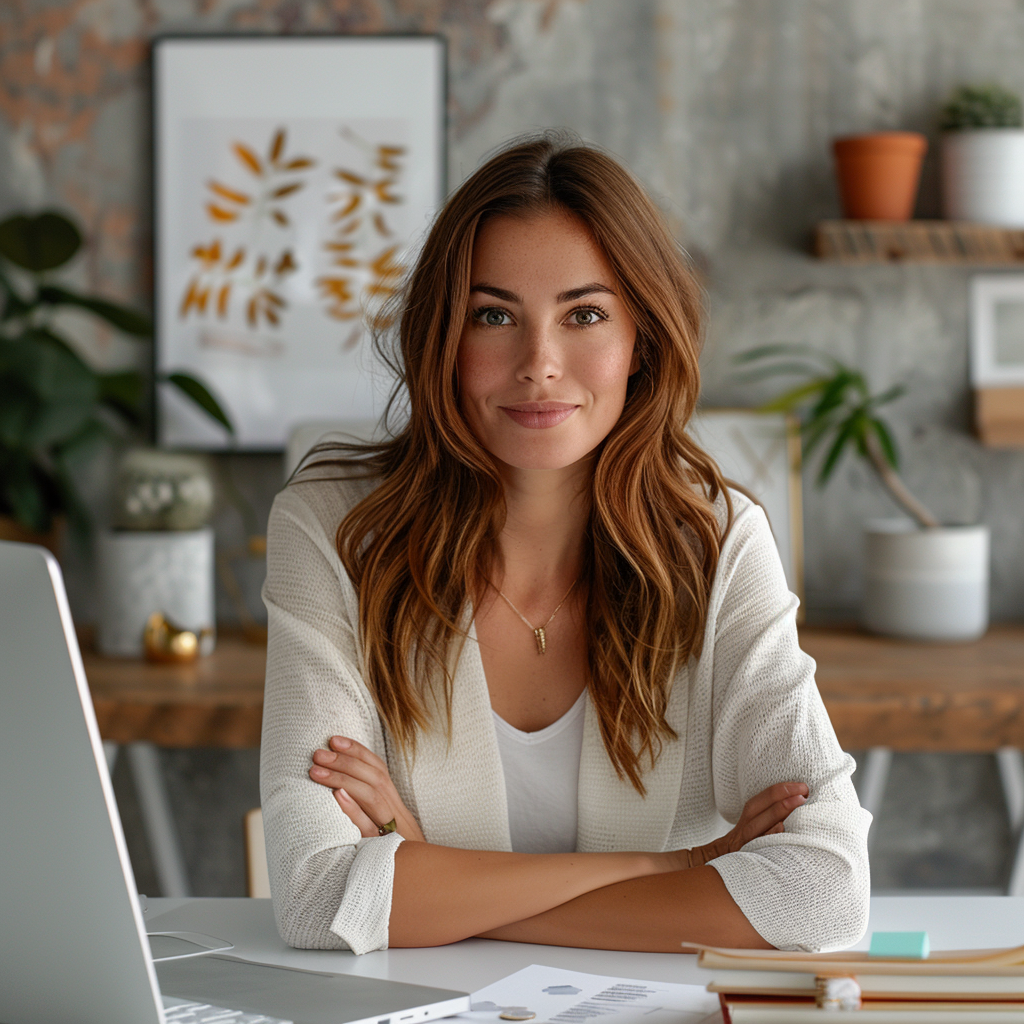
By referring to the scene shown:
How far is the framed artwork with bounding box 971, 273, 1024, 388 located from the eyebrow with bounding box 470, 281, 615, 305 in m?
1.58

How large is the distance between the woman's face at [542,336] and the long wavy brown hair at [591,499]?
20mm

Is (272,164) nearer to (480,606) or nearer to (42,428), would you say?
(42,428)

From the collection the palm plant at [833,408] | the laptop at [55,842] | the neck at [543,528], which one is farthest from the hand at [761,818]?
the palm plant at [833,408]

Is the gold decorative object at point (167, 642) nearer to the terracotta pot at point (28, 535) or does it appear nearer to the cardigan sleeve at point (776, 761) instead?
the terracotta pot at point (28, 535)

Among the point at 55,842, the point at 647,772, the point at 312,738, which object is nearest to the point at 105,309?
the point at 312,738

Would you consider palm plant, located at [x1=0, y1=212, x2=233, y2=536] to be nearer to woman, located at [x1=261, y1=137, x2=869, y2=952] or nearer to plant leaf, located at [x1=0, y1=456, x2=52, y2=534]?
plant leaf, located at [x1=0, y1=456, x2=52, y2=534]

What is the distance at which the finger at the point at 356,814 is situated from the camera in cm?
115

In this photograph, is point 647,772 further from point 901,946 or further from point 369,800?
point 901,946

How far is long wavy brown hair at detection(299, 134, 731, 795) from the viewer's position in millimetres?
1295

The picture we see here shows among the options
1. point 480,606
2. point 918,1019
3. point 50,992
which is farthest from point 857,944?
point 50,992

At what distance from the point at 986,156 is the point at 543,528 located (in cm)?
155

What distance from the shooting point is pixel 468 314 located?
1304 mm

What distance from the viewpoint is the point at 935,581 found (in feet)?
7.64

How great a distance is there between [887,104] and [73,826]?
239cm
